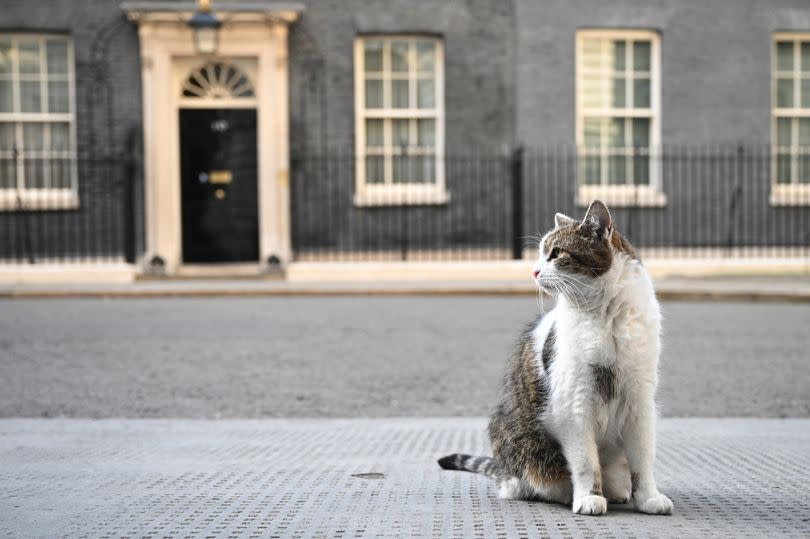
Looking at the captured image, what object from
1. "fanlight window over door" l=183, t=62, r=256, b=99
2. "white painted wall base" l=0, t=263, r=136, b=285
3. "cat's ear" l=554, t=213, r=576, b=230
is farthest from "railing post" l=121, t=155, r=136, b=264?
"cat's ear" l=554, t=213, r=576, b=230

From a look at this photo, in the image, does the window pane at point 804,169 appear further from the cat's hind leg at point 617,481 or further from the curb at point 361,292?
the cat's hind leg at point 617,481

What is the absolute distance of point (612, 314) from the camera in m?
3.47

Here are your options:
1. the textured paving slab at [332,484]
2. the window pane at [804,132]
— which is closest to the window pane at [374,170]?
the window pane at [804,132]

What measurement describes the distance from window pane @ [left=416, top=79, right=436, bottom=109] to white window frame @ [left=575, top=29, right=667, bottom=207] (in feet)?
7.92

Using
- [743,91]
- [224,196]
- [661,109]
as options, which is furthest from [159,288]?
[743,91]

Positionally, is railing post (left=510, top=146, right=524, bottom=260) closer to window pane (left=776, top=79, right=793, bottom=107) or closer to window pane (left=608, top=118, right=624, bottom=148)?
window pane (left=608, top=118, right=624, bottom=148)

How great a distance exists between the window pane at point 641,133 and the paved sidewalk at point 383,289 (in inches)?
148

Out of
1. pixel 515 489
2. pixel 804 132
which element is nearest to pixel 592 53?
pixel 804 132

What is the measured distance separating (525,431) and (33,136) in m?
15.6

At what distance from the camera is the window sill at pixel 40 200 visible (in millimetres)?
17188

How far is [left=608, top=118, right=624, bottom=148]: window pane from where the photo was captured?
1869 cm

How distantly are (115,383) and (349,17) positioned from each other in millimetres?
11161

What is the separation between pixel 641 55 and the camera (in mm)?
18703

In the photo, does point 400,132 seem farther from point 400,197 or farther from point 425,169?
point 400,197
